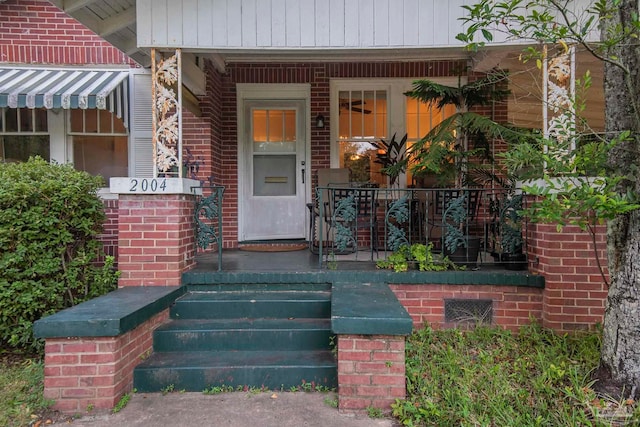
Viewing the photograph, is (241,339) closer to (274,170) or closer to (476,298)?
(476,298)

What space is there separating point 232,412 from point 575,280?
2927 mm

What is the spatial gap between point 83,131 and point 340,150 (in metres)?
3.51

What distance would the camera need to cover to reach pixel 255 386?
290cm

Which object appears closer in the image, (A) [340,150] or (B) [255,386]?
(B) [255,386]

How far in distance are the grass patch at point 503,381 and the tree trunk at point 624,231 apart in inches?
9.4

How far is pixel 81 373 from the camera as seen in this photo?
2656 millimetres

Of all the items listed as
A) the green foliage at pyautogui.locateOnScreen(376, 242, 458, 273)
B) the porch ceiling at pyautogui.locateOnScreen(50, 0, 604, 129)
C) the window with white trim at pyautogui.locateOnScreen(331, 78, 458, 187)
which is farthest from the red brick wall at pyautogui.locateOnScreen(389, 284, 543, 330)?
the window with white trim at pyautogui.locateOnScreen(331, 78, 458, 187)

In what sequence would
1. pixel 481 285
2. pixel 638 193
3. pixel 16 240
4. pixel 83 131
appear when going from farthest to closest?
pixel 83 131, pixel 481 285, pixel 16 240, pixel 638 193

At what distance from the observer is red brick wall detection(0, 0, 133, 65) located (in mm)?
5383

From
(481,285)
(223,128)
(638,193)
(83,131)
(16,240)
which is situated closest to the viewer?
(638,193)

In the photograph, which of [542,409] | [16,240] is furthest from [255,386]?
[16,240]

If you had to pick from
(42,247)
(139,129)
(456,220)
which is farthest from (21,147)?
(456,220)

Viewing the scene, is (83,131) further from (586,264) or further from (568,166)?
(586,264)

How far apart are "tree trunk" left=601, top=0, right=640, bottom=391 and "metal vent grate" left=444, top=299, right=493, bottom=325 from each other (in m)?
1.08
